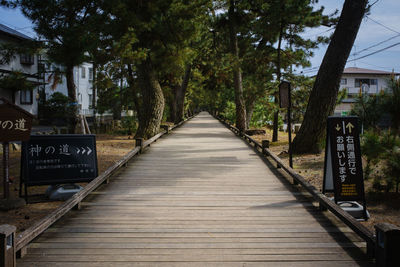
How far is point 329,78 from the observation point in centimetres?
1080

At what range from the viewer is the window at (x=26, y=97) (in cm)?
2843

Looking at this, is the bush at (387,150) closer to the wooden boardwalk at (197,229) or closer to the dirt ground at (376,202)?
the dirt ground at (376,202)

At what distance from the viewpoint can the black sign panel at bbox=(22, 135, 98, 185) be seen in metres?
6.25

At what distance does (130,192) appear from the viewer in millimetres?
6664

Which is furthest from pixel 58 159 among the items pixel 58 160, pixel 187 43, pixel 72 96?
pixel 187 43

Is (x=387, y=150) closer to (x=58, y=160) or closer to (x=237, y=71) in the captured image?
(x=58, y=160)

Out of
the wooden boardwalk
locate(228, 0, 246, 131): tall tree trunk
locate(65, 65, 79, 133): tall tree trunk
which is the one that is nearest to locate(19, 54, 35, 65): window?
locate(65, 65, 79, 133): tall tree trunk

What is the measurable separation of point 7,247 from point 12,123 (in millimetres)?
2986

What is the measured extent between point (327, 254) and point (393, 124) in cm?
604

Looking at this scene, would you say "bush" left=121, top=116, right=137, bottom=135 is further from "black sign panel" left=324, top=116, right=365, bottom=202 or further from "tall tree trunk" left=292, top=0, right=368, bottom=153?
"black sign panel" left=324, top=116, right=365, bottom=202

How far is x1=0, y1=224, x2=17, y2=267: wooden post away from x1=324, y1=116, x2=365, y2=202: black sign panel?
171 inches

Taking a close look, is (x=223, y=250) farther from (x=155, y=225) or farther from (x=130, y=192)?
(x=130, y=192)

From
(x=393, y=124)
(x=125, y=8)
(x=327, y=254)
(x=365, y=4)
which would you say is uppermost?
(x=125, y=8)

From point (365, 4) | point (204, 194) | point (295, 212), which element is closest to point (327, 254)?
point (295, 212)
